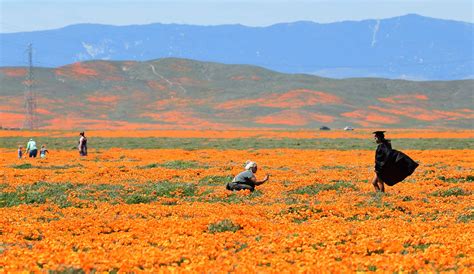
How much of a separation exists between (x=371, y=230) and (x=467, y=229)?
2.22 meters

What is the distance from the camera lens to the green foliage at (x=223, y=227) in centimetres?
1609

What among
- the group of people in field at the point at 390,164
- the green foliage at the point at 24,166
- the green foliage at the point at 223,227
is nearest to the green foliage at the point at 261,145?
the green foliage at the point at 24,166

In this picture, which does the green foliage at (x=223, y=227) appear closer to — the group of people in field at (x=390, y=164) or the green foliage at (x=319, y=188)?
the group of people in field at (x=390, y=164)

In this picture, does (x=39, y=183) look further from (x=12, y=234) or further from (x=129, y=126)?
(x=129, y=126)

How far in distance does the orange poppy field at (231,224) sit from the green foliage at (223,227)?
3 centimetres

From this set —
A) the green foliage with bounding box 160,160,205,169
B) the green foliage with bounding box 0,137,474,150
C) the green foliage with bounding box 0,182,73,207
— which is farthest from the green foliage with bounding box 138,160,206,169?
the green foliage with bounding box 0,137,474,150

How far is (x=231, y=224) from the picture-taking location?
16.4 meters

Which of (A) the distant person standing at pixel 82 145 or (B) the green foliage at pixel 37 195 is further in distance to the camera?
(A) the distant person standing at pixel 82 145

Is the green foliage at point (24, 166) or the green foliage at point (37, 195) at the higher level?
the green foliage at point (37, 195)

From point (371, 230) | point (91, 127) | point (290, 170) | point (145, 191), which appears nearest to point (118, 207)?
point (145, 191)

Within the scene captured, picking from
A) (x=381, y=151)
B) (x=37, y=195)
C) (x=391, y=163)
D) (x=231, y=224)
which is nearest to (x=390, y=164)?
(x=391, y=163)

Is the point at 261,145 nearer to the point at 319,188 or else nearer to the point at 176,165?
the point at 176,165

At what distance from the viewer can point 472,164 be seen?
124 ft

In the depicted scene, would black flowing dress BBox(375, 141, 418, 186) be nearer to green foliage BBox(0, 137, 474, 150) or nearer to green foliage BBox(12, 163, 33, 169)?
green foliage BBox(12, 163, 33, 169)
